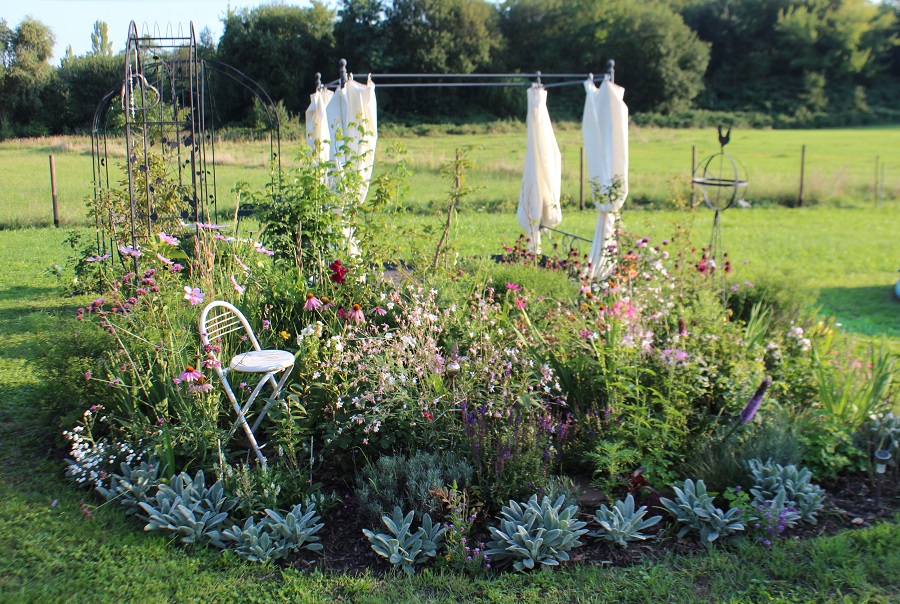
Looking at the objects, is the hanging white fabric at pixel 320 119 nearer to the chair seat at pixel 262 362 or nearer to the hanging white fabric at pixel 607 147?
the hanging white fabric at pixel 607 147

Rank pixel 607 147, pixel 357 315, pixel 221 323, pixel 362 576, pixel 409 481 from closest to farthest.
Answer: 1. pixel 362 576
2. pixel 409 481
3. pixel 357 315
4. pixel 221 323
5. pixel 607 147

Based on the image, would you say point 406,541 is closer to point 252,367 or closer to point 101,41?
point 252,367

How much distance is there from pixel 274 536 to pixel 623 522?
1424mm

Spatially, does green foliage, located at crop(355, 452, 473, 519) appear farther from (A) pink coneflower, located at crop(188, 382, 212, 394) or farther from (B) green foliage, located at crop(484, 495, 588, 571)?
(A) pink coneflower, located at crop(188, 382, 212, 394)

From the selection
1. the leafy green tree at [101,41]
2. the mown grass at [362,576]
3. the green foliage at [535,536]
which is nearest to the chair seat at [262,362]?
→ the mown grass at [362,576]

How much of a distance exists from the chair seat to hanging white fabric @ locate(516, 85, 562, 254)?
4.87 meters

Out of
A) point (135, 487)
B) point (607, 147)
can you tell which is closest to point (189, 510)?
point (135, 487)

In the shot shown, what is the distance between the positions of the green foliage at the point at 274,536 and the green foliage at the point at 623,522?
1157 millimetres

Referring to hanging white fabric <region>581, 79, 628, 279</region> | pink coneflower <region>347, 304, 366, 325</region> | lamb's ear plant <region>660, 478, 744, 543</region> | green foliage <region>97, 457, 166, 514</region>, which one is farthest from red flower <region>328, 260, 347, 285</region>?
hanging white fabric <region>581, 79, 628, 279</region>

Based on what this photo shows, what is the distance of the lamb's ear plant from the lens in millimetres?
2984

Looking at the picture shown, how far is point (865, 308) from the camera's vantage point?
24.3 ft

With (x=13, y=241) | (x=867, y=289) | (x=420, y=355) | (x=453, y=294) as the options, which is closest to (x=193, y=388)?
(x=420, y=355)

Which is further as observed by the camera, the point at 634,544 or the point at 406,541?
the point at 634,544

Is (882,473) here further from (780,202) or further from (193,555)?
(780,202)
